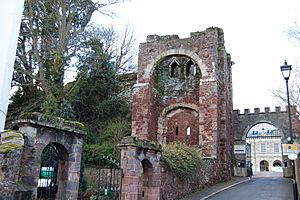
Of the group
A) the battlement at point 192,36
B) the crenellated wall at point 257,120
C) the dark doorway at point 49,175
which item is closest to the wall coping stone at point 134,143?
the dark doorway at point 49,175

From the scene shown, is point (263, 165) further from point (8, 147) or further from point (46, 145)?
point (8, 147)

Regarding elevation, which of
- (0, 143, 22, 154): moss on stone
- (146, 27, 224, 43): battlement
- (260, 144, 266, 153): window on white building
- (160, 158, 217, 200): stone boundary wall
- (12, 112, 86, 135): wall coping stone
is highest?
(146, 27, 224, 43): battlement

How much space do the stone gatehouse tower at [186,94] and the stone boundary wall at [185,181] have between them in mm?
1297

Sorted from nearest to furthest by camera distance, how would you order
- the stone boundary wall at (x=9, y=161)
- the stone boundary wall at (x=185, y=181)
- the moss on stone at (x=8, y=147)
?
the stone boundary wall at (x=9, y=161), the moss on stone at (x=8, y=147), the stone boundary wall at (x=185, y=181)

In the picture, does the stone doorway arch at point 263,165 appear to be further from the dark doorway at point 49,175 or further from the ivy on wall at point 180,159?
the dark doorway at point 49,175

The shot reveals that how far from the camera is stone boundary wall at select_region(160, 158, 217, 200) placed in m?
12.0

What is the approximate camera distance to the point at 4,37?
35.0 ft

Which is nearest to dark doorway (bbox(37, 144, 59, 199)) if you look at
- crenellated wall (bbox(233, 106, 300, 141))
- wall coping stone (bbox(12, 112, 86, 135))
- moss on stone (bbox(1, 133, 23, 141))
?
wall coping stone (bbox(12, 112, 86, 135))

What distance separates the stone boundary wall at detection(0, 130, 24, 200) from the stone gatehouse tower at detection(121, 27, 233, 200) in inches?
580

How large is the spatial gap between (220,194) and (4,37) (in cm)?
1108

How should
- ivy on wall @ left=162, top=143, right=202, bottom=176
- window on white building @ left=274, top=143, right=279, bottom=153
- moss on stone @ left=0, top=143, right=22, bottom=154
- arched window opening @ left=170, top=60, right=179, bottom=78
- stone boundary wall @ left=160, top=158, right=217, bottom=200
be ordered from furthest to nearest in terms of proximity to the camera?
1. window on white building @ left=274, top=143, right=279, bottom=153
2. arched window opening @ left=170, top=60, right=179, bottom=78
3. ivy on wall @ left=162, top=143, right=202, bottom=176
4. stone boundary wall @ left=160, top=158, right=217, bottom=200
5. moss on stone @ left=0, top=143, right=22, bottom=154

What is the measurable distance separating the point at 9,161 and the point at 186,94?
1786 cm

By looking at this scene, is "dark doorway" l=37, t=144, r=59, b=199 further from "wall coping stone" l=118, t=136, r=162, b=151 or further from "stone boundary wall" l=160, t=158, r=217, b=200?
"stone boundary wall" l=160, t=158, r=217, b=200

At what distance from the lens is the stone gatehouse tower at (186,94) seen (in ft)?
66.0
